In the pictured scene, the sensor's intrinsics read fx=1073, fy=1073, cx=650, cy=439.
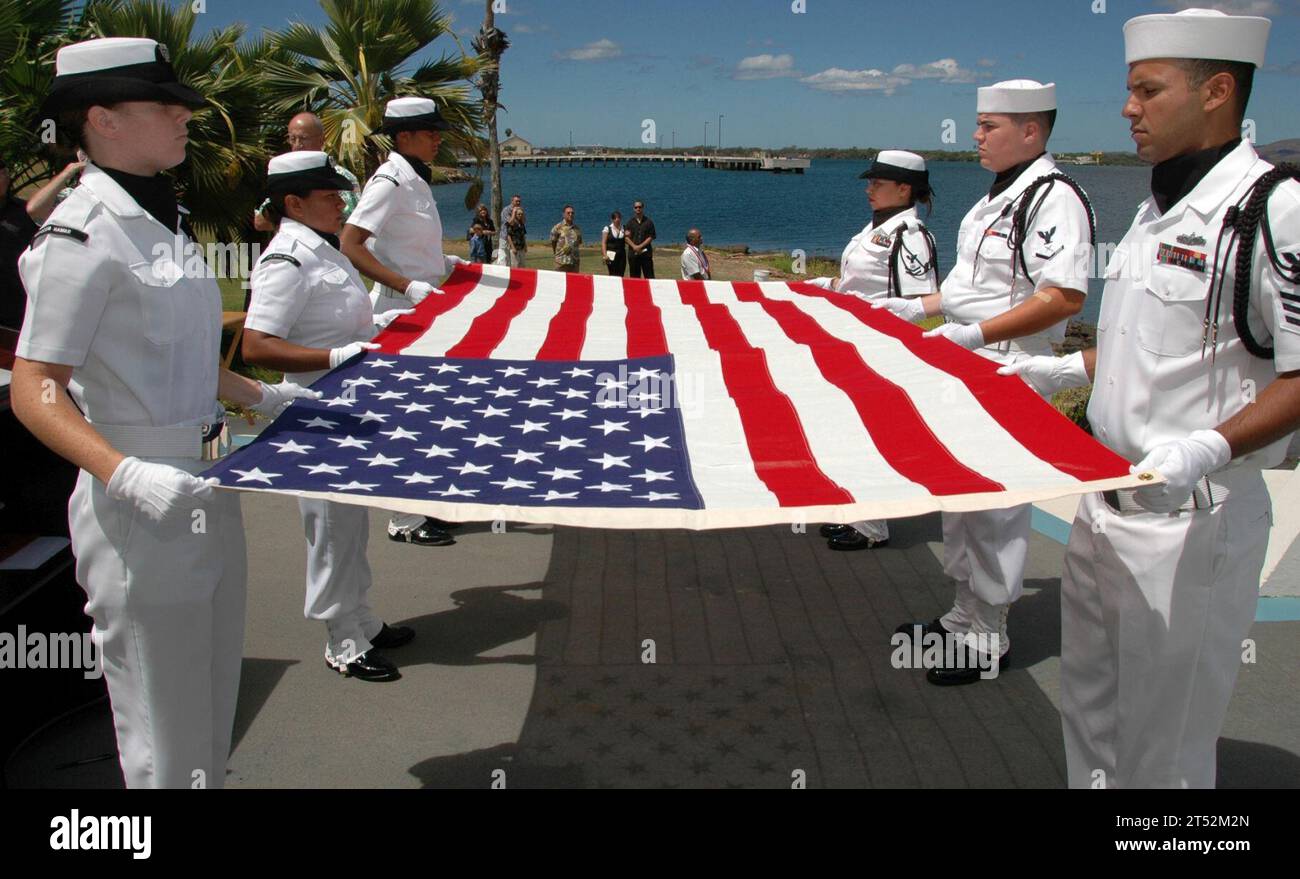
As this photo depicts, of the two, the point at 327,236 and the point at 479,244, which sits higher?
the point at 327,236

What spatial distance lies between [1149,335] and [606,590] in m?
3.20

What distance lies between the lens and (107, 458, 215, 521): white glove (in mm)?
2412

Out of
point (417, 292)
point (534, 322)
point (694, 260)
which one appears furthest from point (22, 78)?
point (694, 260)

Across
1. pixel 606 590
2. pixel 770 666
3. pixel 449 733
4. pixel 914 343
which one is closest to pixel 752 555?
pixel 606 590

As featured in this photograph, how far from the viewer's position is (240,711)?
404 centimetres

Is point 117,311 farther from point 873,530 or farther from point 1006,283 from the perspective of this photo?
point 873,530

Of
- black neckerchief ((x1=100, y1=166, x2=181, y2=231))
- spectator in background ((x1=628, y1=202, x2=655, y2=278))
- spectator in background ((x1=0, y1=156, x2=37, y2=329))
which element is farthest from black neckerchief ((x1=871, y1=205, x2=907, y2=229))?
spectator in background ((x1=628, y1=202, x2=655, y2=278))

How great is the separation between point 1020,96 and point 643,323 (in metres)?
1.89

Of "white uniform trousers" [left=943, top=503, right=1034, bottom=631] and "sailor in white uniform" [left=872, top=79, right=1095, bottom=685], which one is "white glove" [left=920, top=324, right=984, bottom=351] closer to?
"sailor in white uniform" [left=872, top=79, right=1095, bottom=685]

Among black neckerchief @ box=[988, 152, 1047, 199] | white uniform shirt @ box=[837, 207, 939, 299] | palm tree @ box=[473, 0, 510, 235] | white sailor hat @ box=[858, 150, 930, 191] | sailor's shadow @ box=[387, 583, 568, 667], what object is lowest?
sailor's shadow @ box=[387, 583, 568, 667]

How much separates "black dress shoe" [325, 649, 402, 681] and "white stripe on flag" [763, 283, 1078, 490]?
7.41ft

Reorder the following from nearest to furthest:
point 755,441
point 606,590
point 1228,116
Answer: point 1228,116 → point 755,441 → point 606,590

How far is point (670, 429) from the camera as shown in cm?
332
